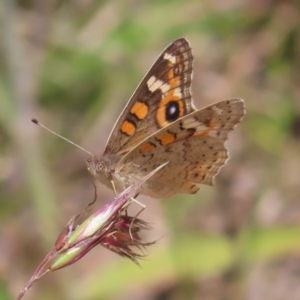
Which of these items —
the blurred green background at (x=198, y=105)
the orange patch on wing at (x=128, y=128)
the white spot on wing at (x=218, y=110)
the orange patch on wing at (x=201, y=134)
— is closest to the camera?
the white spot on wing at (x=218, y=110)

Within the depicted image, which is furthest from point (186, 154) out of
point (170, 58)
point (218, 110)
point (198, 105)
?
point (198, 105)

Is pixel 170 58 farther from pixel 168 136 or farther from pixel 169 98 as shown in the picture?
pixel 168 136

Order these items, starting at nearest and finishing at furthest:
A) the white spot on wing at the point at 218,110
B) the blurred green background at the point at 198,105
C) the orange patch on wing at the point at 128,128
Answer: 1. the white spot on wing at the point at 218,110
2. the orange patch on wing at the point at 128,128
3. the blurred green background at the point at 198,105

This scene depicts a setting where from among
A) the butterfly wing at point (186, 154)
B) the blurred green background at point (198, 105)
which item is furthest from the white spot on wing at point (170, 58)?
the blurred green background at point (198, 105)

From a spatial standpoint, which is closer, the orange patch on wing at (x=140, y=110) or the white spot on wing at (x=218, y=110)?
the white spot on wing at (x=218, y=110)

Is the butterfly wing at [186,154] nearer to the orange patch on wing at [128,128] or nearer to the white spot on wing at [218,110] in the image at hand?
the white spot on wing at [218,110]

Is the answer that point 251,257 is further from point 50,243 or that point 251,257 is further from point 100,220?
point 100,220

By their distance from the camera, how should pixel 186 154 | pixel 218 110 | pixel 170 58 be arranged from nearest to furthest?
pixel 218 110 < pixel 186 154 < pixel 170 58
